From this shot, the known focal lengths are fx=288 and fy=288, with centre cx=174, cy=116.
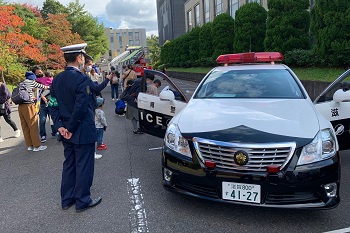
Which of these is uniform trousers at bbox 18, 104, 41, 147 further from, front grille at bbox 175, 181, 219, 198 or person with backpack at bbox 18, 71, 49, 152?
front grille at bbox 175, 181, 219, 198

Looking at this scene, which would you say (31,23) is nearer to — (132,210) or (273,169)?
(132,210)

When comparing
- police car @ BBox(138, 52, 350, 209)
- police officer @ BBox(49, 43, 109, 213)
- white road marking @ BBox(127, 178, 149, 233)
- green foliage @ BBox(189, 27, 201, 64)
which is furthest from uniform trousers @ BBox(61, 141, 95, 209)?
green foliage @ BBox(189, 27, 201, 64)

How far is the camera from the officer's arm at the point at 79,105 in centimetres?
288

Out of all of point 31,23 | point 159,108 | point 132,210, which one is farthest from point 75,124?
point 31,23

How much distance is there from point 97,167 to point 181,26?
174 ft

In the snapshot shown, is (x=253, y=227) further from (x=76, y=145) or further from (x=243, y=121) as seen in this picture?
(x=76, y=145)

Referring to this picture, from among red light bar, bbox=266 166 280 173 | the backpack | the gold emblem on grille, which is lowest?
red light bar, bbox=266 166 280 173

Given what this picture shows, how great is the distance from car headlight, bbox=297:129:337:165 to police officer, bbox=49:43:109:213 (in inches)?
82.6

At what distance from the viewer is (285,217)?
9.37 feet

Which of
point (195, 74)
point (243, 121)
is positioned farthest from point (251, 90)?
point (195, 74)

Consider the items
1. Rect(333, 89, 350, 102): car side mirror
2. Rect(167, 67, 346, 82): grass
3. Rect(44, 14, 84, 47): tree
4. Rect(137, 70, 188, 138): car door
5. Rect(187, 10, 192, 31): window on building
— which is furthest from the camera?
Rect(187, 10, 192, 31): window on building

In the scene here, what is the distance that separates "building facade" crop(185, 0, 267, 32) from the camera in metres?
27.4

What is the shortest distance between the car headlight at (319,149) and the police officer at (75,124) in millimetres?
2098

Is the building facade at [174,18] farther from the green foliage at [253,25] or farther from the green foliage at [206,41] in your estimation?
the green foliage at [253,25]
